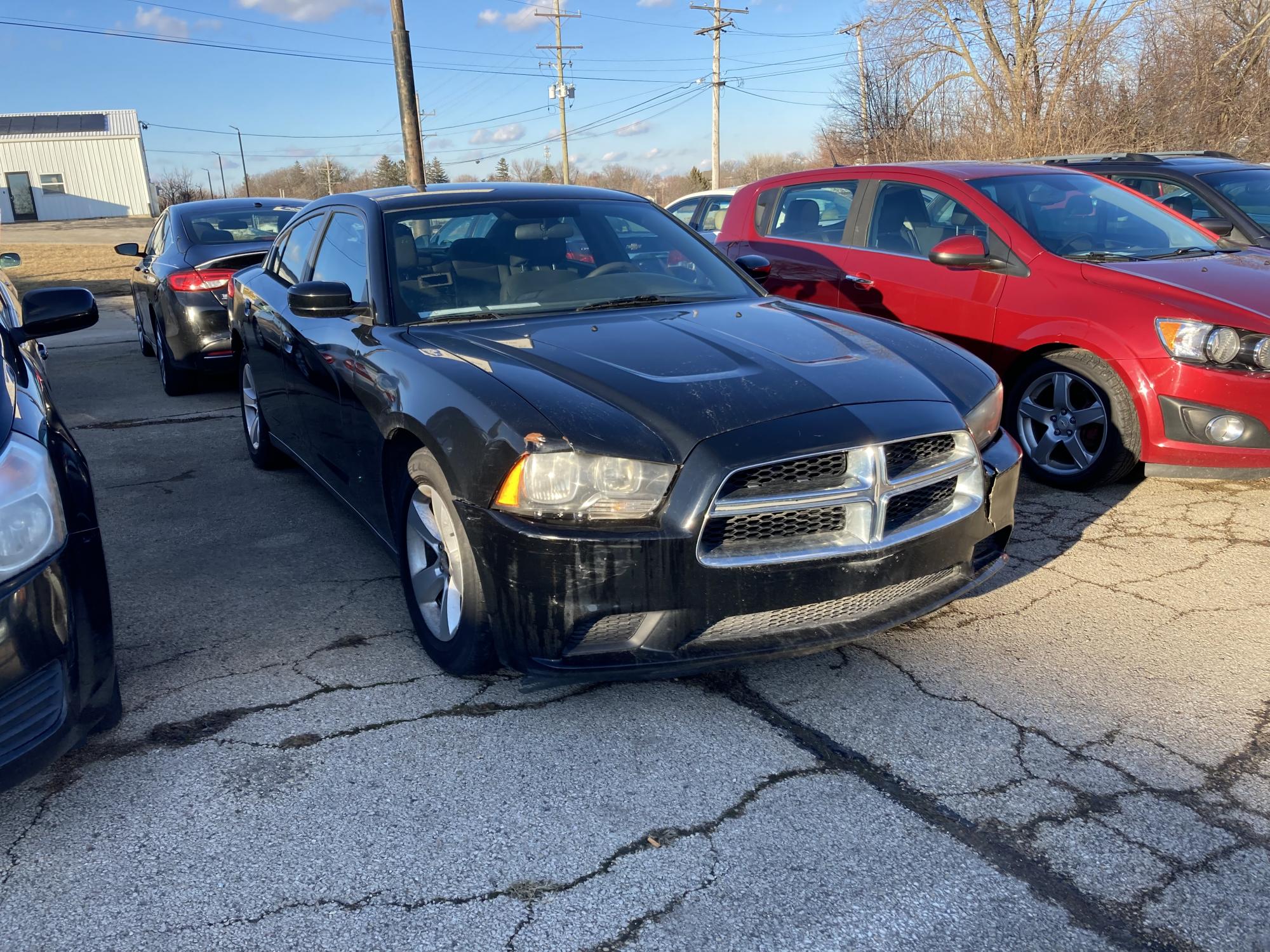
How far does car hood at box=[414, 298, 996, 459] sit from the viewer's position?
2795 mm

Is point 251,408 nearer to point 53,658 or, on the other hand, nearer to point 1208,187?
point 53,658

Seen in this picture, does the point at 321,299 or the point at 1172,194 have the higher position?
the point at 1172,194

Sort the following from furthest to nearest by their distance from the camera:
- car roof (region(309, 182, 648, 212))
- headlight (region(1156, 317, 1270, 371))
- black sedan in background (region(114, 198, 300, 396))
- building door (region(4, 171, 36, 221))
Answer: building door (region(4, 171, 36, 221)), black sedan in background (region(114, 198, 300, 396)), headlight (region(1156, 317, 1270, 371)), car roof (region(309, 182, 648, 212))

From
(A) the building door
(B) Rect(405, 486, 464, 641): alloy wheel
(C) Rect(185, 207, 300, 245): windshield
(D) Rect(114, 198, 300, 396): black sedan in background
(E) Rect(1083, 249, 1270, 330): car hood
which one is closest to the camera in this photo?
(B) Rect(405, 486, 464, 641): alloy wheel

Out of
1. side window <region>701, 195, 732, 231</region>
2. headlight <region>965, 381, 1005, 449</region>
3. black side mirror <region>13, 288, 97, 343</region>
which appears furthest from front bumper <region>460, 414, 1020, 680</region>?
side window <region>701, 195, 732, 231</region>

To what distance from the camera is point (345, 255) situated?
14.0ft

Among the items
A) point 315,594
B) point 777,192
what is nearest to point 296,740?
point 315,594

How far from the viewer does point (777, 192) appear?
23.1 feet

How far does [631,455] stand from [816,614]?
A: 0.73 m

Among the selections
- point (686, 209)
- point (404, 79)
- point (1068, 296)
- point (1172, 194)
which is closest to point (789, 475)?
point (1068, 296)

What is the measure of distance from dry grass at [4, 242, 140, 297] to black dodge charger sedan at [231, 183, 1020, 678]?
14.3 metres

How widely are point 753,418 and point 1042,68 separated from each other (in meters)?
24.3

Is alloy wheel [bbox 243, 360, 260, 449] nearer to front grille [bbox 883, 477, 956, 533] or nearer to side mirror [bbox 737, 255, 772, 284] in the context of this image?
side mirror [bbox 737, 255, 772, 284]

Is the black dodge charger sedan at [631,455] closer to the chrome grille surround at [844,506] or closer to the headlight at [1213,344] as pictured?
the chrome grille surround at [844,506]
